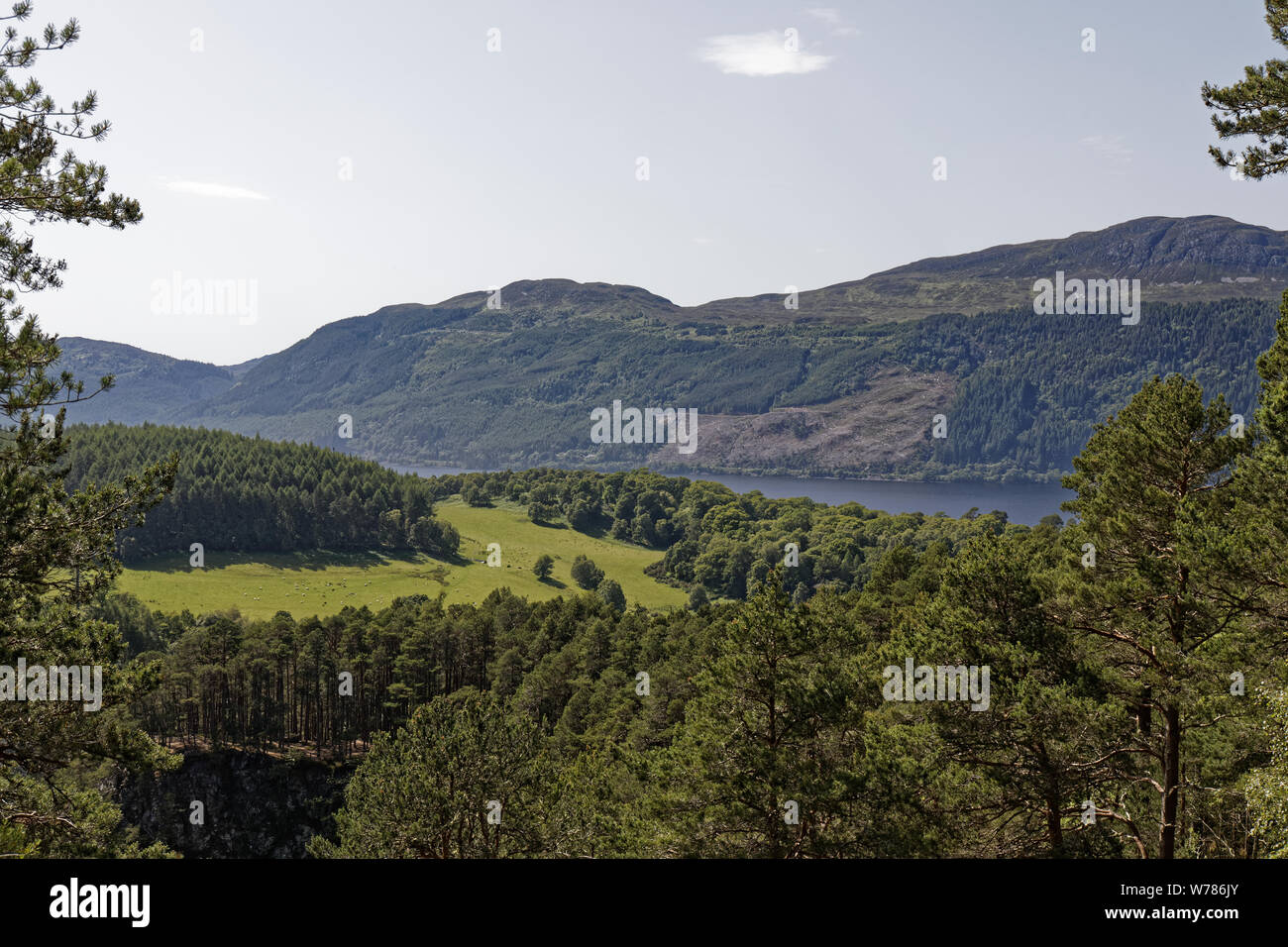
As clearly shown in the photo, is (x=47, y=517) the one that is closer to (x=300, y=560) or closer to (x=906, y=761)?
(x=906, y=761)

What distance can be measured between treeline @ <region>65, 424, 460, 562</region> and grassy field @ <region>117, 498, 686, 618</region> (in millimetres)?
5983

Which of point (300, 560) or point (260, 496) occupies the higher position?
point (260, 496)

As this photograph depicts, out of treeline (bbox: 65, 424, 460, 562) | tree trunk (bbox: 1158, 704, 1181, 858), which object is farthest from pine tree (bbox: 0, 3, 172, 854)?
treeline (bbox: 65, 424, 460, 562)

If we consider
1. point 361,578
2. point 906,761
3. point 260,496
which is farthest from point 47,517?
point 260,496

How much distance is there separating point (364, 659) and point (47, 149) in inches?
2735

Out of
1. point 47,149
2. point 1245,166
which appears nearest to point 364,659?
point 47,149

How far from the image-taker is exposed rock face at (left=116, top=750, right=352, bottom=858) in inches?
2694

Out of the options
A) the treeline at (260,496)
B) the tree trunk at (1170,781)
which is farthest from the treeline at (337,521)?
the tree trunk at (1170,781)

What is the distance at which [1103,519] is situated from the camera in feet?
65.3

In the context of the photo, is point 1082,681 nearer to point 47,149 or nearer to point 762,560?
point 47,149

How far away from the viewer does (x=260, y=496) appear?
166 meters

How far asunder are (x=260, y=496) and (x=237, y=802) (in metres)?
104

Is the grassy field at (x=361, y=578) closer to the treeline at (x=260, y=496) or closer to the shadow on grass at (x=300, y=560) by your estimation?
the shadow on grass at (x=300, y=560)

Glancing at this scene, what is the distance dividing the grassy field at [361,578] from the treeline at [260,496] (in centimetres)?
598
